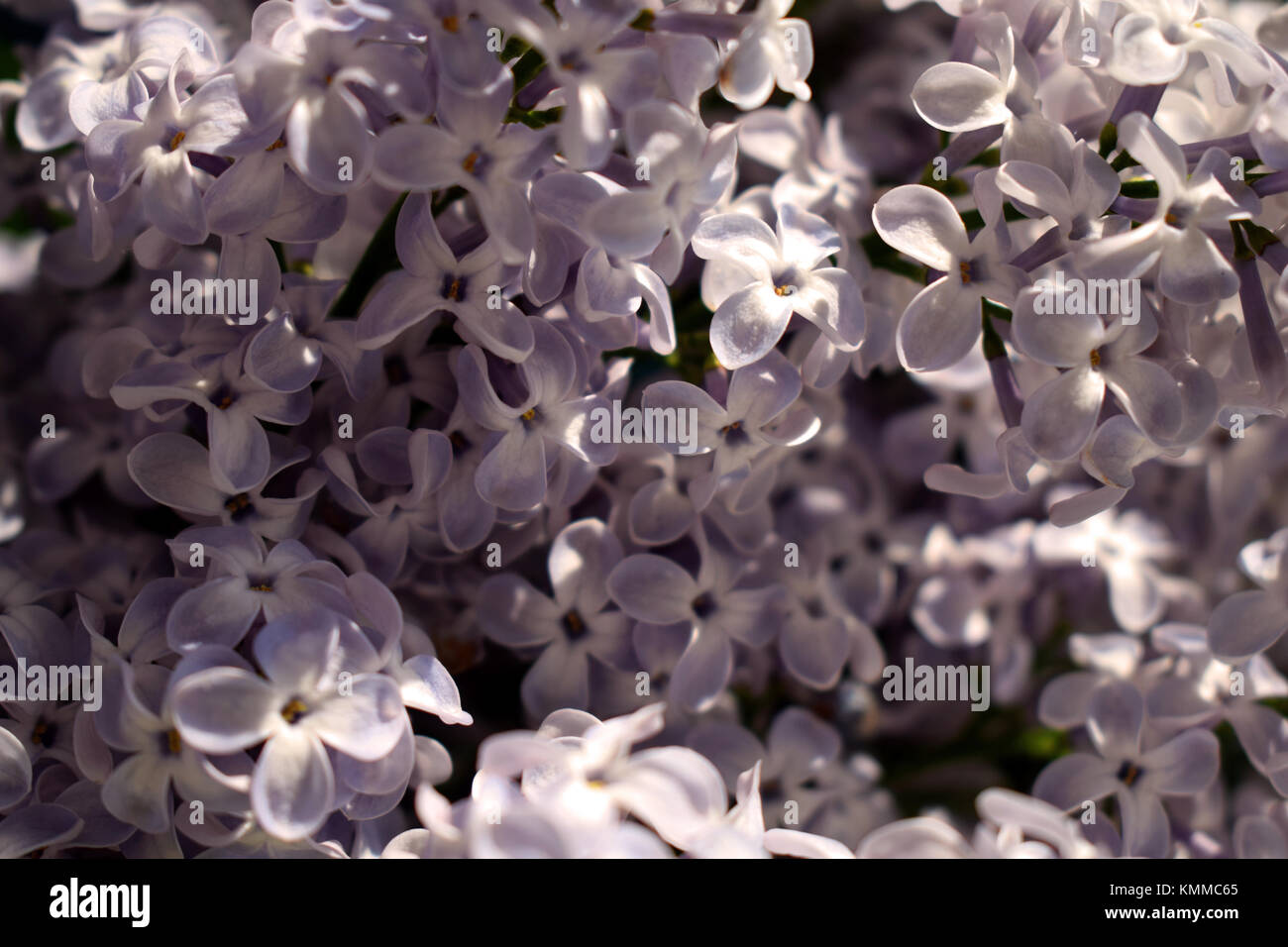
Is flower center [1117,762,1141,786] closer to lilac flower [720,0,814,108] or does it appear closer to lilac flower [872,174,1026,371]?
lilac flower [872,174,1026,371]

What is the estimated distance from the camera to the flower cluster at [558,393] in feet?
1.81

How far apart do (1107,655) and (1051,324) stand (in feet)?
1.16

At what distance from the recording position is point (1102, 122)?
69cm

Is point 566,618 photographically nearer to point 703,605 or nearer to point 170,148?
point 703,605

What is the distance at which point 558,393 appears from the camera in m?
0.63

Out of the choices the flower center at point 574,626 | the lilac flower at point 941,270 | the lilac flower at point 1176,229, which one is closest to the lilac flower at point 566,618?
the flower center at point 574,626

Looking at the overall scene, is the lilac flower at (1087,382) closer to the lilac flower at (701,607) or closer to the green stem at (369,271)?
the lilac flower at (701,607)

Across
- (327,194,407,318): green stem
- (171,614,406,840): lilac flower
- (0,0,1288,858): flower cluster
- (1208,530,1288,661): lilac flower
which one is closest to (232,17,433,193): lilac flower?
(0,0,1288,858): flower cluster

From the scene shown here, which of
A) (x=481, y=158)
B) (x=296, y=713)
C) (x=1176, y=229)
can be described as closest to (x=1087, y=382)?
(x=1176, y=229)

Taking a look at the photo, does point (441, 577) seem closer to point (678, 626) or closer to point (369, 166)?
point (678, 626)

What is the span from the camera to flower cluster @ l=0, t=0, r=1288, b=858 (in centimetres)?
55

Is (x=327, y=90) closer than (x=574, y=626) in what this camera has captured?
Yes
